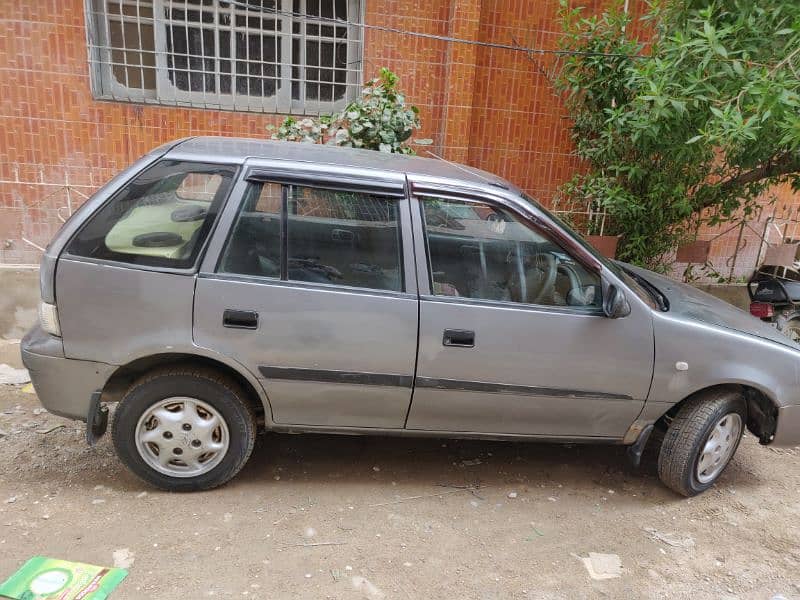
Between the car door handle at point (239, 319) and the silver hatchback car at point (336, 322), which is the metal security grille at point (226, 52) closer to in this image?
the silver hatchback car at point (336, 322)

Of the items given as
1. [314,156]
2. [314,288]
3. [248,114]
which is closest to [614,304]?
[314,288]

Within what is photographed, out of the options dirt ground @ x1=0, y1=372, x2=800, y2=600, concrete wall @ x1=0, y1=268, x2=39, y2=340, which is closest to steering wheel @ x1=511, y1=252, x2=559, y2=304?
dirt ground @ x1=0, y1=372, x2=800, y2=600

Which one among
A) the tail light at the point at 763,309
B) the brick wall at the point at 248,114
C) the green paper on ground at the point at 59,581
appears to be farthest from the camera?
the tail light at the point at 763,309

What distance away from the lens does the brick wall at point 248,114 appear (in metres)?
5.68

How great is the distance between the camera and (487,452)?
390 centimetres

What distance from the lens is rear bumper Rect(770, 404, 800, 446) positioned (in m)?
3.29

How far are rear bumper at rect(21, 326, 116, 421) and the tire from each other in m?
3.22

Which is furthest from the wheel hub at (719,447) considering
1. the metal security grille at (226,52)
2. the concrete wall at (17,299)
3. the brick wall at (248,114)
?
the concrete wall at (17,299)

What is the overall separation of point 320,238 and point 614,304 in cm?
163

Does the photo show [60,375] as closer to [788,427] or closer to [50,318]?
[50,318]

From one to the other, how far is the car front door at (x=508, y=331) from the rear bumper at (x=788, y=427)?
887mm

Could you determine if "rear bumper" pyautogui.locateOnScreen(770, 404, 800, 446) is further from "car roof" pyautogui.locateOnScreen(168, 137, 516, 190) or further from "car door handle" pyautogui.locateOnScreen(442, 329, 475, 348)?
"car roof" pyautogui.locateOnScreen(168, 137, 516, 190)

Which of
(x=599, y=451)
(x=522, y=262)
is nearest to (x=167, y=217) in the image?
(x=522, y=262)

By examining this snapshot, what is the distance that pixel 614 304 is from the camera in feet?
9.86
